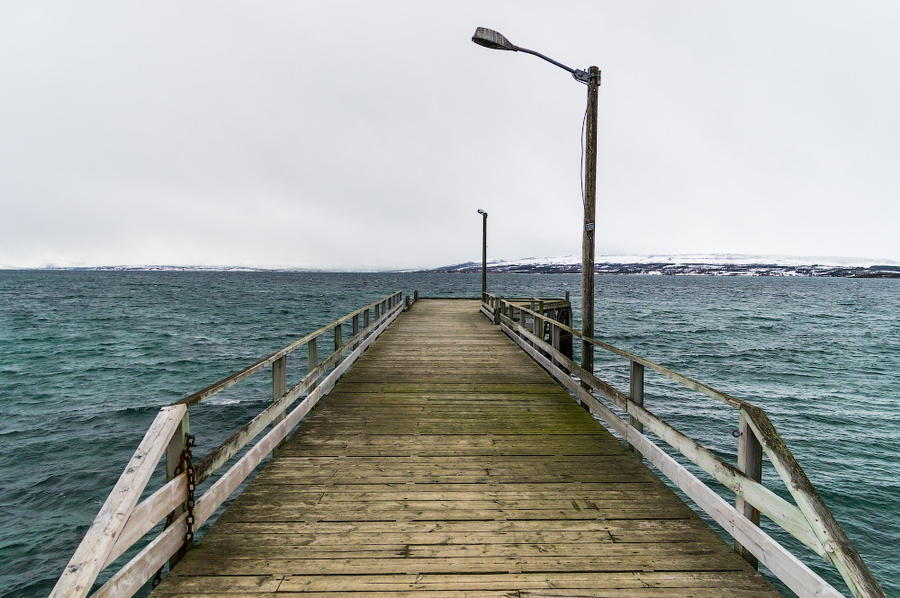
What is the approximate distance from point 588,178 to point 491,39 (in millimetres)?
2485

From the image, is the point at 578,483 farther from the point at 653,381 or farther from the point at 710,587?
the point at 653,381

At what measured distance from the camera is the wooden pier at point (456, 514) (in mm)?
2703

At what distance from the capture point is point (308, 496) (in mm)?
4160

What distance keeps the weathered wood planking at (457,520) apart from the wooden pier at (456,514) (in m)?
0.02

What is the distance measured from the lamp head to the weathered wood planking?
538cm

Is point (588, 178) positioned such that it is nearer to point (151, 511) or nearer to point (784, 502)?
point (784, 502)

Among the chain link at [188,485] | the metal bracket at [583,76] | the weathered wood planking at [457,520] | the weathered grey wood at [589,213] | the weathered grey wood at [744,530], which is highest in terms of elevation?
the metal bracket at [583,76]

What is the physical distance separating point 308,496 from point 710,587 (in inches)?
124

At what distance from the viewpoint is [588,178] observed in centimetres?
731

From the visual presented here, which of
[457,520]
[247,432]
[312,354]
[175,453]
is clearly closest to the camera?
[175,453]

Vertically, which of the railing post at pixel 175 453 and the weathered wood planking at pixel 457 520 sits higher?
the railing post at pixel 175 453

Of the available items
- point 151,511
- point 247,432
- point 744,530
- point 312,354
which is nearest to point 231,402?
point 312,354

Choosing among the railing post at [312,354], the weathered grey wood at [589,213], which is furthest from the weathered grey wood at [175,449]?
the weathered grey wood at [589,213]

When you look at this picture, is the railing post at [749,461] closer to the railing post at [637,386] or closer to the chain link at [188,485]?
the railing post at [637,386]
